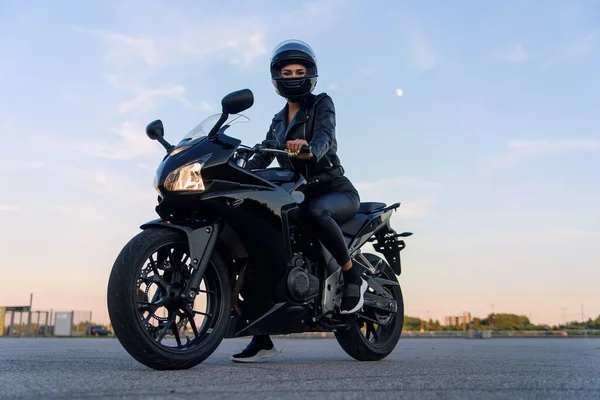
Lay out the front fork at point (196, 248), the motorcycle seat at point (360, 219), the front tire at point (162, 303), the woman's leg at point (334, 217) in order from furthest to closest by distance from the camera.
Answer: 1. the motorcycle seat at point (360, 219)
2. the woman's leg at point (334, 217)
3. the front fork at point (196, 248)
4. the front tire at point (162, 303)

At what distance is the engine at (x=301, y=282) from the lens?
445cm

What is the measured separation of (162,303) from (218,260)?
500mm

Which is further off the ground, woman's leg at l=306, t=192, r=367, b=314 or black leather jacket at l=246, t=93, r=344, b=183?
black leather jacket at l=246, t=93, r=344, b=183

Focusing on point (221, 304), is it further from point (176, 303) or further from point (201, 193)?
point (201, 193)

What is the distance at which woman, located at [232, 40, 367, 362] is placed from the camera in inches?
192

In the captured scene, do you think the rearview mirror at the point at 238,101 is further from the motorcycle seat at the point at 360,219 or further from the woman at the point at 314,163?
the motorcycle seat at the point at 360,219

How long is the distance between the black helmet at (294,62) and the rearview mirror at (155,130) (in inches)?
43.4

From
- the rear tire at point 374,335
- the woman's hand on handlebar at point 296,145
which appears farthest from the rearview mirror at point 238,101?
the rear tire at point 374,335

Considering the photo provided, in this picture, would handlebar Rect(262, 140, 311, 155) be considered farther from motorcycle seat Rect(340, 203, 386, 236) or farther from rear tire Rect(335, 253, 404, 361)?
rear tire Rect(335, 253, 404, 361)

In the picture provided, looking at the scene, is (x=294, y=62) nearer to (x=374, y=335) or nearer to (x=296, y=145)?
(x=296, y=145)

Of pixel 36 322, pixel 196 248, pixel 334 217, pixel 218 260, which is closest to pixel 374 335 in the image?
pixel 334 217

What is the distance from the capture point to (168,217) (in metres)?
4.05

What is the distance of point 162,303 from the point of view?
3719 millimetres

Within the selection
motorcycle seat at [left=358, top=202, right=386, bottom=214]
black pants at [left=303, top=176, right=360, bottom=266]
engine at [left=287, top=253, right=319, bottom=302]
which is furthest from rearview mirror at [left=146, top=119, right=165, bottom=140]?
motorcycle seat at [left=358, top=202, right=386, bottom=214]
